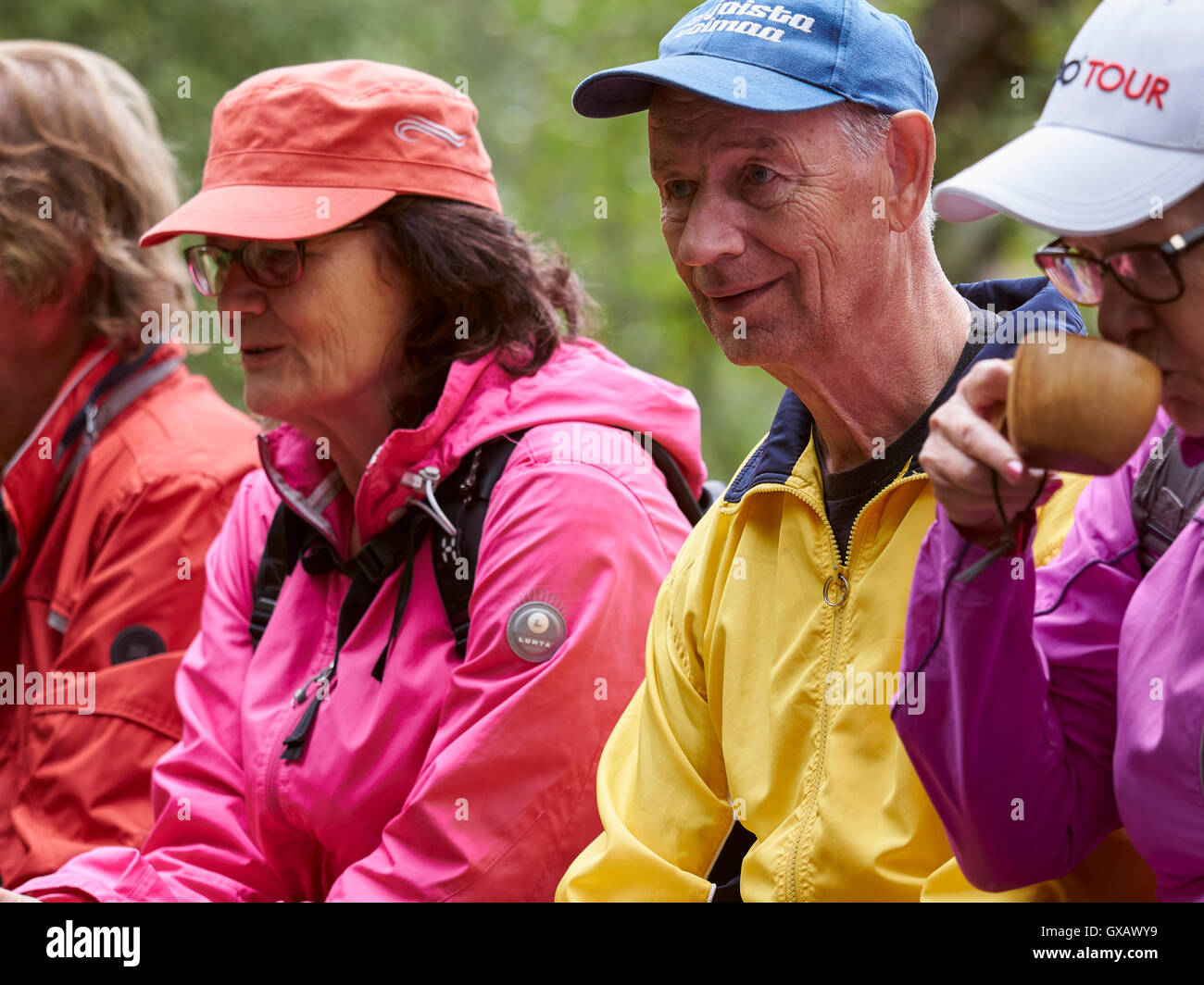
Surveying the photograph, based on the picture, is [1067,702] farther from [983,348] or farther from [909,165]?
[909,165]

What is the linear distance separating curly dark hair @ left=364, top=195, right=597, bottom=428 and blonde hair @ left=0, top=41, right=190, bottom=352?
1.05 m

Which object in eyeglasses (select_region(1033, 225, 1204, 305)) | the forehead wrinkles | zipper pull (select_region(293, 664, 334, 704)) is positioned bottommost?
zipper pull (select_region(293, 664, 334, 704))

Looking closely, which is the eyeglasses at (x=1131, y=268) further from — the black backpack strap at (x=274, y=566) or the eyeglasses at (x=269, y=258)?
the black backpack strap at (x=274, y=566)

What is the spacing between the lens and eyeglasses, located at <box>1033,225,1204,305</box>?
5.41 feet

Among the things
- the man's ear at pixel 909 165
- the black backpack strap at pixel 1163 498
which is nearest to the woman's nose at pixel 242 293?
the man's ear at pixel 909 165

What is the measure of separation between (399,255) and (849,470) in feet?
4.10

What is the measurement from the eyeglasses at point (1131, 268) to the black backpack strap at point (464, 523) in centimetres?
128

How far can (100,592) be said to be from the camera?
11.3 feet

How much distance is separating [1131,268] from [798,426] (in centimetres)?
77

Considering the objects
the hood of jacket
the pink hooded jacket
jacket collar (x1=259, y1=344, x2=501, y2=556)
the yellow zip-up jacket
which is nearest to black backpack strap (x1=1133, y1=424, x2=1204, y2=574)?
the yellow zip-up jacket

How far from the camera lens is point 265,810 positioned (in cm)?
291

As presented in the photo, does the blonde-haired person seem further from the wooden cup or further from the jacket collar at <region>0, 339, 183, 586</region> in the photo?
the wooden cup

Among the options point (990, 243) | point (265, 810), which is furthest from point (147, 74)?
point (265, 810)
